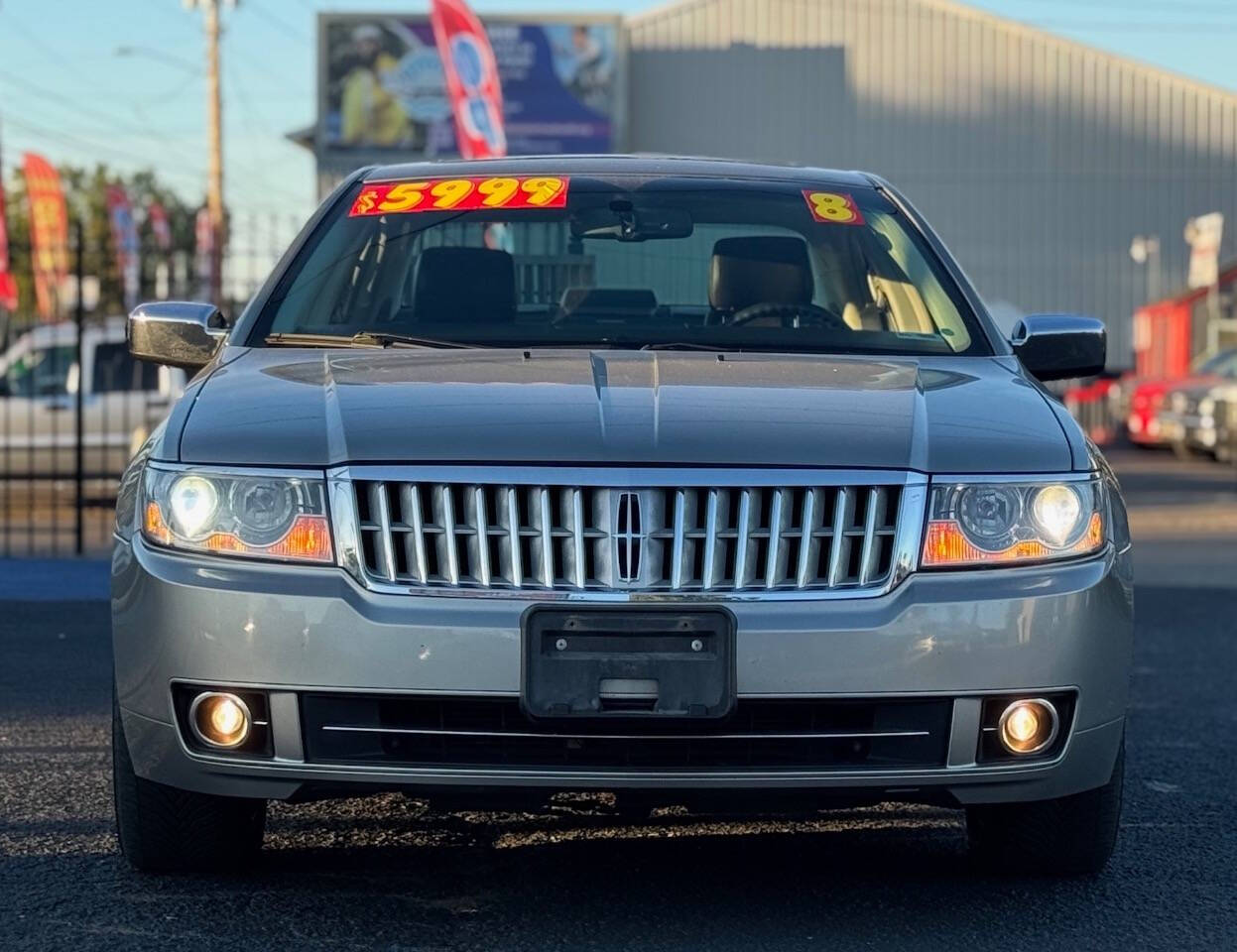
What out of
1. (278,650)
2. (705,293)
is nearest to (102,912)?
(278,650)

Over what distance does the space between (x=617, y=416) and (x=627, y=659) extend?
19.9 inches

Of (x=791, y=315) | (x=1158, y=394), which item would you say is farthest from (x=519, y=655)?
(x=1158, y=394)

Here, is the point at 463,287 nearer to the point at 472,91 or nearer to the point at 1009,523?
the point at 1009,523

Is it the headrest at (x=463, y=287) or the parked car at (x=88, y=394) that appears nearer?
the headrest at (x=463, y=287)

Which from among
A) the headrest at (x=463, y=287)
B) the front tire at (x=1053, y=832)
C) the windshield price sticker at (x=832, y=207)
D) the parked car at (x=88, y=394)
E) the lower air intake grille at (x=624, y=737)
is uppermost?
the windshield price sticker at (x=832, y=207)

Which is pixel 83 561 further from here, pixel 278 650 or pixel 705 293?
pixel 278 650

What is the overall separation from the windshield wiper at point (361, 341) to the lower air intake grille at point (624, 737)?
122 centimetres

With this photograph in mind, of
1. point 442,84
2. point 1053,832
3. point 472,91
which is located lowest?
point 1053,832

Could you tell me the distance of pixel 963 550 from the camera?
3.88 metres

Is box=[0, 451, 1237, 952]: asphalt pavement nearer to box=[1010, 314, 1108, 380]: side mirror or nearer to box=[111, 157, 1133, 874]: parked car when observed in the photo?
box=[111, 157, 1133, 874]: parked car

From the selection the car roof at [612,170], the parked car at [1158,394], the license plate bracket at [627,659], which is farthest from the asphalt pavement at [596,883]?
the parked car at [1158,394]

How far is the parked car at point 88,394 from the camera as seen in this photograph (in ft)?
61.5

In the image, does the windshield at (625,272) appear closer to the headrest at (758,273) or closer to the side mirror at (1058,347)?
the headrest at (758,273)

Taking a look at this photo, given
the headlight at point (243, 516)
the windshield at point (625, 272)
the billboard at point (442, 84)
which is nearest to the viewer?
the headlight at point (243, 516)
